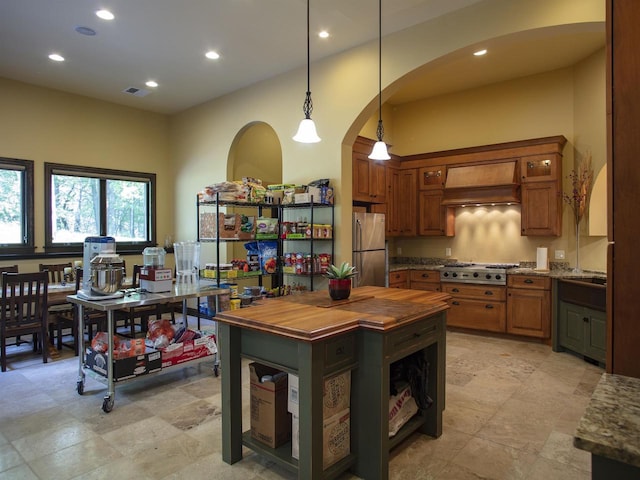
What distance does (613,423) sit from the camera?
0.93m

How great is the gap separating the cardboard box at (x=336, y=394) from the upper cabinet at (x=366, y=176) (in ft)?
11.8

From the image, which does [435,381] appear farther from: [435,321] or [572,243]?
[572,243]

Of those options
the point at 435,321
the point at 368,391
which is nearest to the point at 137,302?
the point at 368,391

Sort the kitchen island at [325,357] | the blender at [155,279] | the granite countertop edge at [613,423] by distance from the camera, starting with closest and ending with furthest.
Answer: the granite countertop edge at [613,423] < the kitchen island at [325,357] < the blender at [155,279]

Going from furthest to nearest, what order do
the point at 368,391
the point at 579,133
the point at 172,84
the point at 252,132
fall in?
the point at 252,132, the point at 172,84, the point at 579,133, the point at 368,391

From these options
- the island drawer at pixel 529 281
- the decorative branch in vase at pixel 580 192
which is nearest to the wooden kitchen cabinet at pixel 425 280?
the island drawer at pixel 529 281

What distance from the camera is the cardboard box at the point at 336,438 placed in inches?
85.0

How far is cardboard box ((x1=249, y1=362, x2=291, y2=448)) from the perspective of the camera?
2369 mm

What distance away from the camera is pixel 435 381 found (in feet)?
8.97

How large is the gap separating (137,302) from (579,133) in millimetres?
5474

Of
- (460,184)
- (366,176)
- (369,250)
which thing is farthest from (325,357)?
(460,184)

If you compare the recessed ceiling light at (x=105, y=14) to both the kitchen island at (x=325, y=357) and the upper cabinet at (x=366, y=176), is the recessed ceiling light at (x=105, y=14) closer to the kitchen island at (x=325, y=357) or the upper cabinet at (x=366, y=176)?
the upper cabinet at (x=366, y=176)

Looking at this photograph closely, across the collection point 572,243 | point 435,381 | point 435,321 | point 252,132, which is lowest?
point 435,381

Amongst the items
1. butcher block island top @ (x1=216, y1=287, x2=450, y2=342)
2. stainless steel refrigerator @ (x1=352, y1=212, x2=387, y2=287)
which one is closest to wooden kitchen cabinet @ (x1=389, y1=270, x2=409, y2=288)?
stainless steel refrigerator @ (x1=352, y1=212, x2=387, y2=287)
